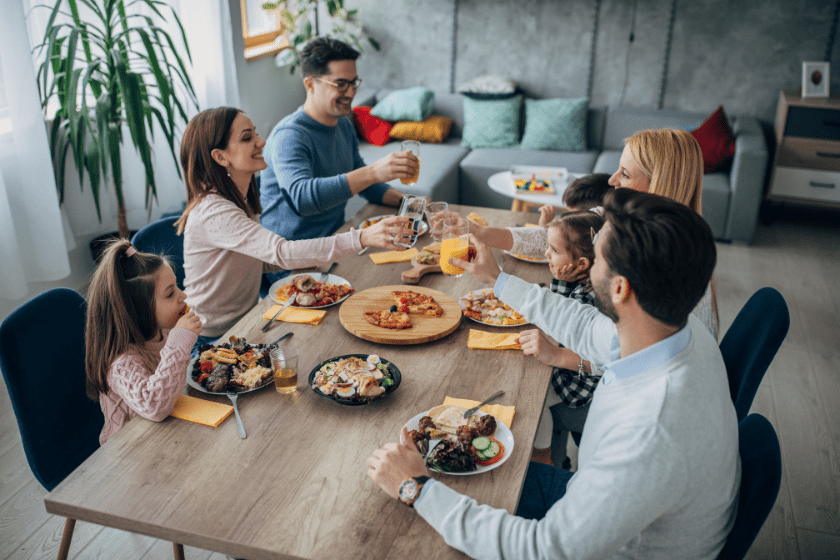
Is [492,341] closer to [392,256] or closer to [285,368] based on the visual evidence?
[285,368]

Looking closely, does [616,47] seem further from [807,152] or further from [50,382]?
[50,382]

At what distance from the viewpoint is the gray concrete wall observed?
4.57 metres

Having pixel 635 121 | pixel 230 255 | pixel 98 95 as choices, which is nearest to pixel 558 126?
pixel 635 121

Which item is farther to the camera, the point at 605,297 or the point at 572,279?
the point at 572,279

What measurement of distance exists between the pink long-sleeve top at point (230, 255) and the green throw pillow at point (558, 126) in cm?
315

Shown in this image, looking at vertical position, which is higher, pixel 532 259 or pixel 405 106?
pixel 405 106

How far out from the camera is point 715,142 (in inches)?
169

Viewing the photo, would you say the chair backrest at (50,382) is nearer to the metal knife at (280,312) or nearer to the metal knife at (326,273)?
the metal knife at (280,312)

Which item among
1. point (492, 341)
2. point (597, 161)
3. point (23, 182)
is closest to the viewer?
point (492, 341)

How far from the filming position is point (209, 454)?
1279 millimetres

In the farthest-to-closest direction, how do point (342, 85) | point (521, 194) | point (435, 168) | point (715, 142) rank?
point (435, 168) < point (715, 142) < point (521, 194) < point (342, 85)

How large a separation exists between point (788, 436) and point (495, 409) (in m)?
1.72

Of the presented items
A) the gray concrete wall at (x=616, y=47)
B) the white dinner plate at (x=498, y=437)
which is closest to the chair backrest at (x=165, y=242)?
the white dinner plate at (x=498, y=437)

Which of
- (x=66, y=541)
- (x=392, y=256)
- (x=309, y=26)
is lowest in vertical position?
(x=66, y=541)
